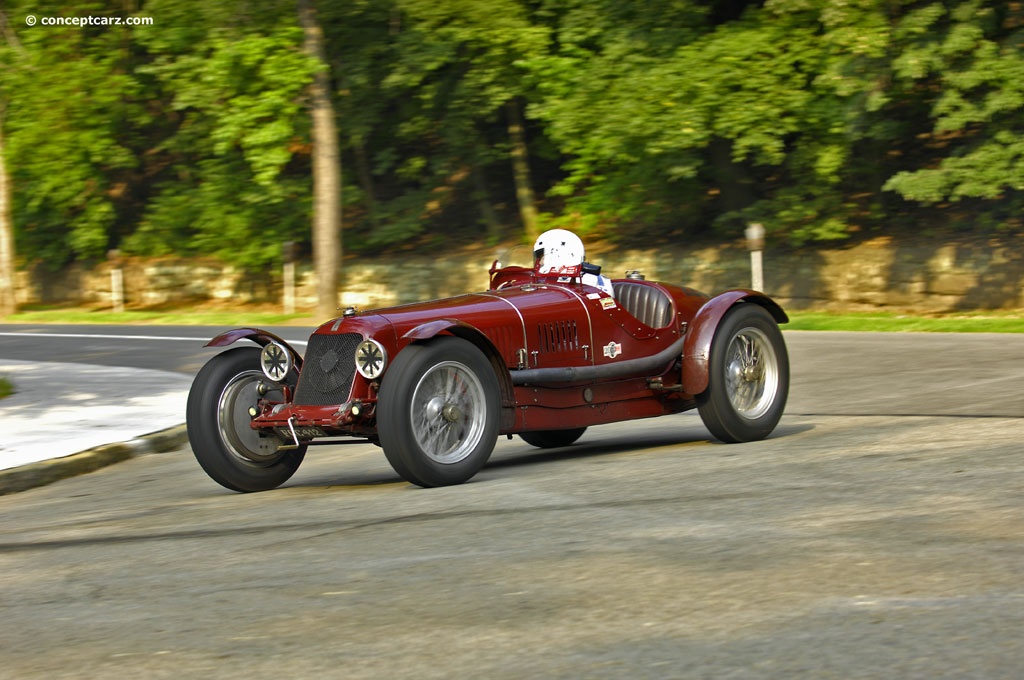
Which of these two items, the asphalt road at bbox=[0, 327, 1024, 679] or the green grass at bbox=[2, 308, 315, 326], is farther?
the green grass at bbox=[2, 308, 315, 326]

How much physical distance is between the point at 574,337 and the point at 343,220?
88.0 ft

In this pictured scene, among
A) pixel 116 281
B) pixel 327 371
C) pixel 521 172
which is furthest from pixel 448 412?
pixel 116 281

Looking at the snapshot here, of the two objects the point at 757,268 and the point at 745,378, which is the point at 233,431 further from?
the point at 757,268

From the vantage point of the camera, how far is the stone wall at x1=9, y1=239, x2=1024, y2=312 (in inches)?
954

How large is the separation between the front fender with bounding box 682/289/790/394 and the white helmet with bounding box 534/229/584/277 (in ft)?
2.86

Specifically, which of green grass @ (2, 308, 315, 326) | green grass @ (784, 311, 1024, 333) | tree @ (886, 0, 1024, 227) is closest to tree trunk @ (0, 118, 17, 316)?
green grass @ (2, 308, 315, 326)

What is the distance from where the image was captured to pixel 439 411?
310 inches

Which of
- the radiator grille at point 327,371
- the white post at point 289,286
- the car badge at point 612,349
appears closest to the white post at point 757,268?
the white post at point 289,286

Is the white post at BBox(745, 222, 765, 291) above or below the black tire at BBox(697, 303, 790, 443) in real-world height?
above

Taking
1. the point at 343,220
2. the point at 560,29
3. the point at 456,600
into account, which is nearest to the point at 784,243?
the point at 560,29

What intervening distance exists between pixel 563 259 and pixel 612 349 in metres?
0.77

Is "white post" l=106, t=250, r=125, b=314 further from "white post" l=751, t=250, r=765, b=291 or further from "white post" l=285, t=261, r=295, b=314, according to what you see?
"white post" l=751, t=250, r=765, b=291

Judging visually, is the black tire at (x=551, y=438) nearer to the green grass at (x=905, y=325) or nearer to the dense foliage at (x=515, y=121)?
the green grass at (x=905, y=325)

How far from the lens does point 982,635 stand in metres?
4.20
